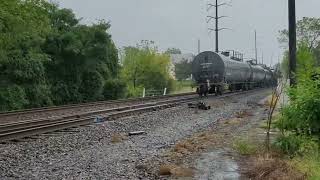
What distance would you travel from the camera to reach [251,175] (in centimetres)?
974

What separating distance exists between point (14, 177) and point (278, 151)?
589 cm

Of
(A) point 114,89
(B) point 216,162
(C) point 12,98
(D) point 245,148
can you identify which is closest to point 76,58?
(A) point 114,89

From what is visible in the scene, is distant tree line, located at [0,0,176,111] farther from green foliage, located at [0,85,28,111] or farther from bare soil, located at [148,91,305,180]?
bare soil, located at [148,91,305,180]

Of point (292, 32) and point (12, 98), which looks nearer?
point (292, 32)

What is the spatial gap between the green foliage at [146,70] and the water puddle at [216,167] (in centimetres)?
5211

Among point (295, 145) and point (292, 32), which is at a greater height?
point (292, 32)

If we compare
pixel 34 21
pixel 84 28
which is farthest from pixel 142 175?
pixel 84 28

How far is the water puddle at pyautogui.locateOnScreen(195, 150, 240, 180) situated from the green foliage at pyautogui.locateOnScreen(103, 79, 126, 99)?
36706 mm

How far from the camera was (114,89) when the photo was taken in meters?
48.9

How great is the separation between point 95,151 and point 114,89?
36384 millimetres

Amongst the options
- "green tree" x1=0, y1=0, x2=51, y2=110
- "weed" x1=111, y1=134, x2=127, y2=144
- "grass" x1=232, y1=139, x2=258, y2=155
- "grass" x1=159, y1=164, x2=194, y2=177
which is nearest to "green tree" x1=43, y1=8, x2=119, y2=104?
"green tree" x1=0, y1=0, x2=51, y2=110

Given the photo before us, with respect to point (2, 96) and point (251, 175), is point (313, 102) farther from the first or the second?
point (2, 96)

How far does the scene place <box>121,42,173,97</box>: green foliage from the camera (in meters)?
66.9

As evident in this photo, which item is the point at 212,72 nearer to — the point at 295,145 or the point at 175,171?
the point at 295,145
